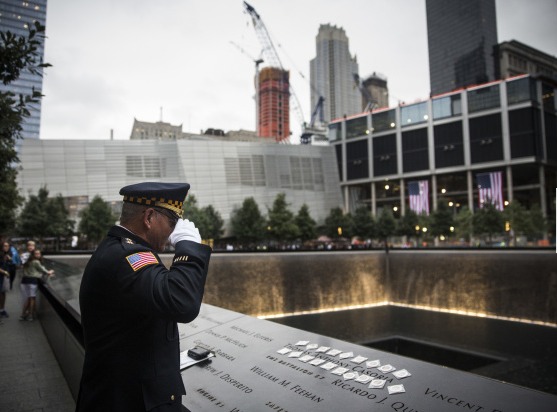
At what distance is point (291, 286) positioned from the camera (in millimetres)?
17938

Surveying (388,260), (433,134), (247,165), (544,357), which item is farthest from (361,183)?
(544,357)

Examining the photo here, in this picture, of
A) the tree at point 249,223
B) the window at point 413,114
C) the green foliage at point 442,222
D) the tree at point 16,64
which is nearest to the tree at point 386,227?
the green foliage at point 442,222

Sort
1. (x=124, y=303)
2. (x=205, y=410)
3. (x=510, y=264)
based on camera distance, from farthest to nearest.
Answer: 1. (x=510, y=264)
2. (x=205, y=410)
3. (x=124, y=303)

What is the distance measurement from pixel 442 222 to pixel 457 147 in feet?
56.2

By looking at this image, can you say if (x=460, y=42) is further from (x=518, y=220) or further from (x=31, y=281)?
(x=31, y=281)

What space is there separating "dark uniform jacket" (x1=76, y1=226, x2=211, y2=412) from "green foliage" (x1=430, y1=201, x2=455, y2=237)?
5941cm

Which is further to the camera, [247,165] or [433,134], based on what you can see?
[433,134]

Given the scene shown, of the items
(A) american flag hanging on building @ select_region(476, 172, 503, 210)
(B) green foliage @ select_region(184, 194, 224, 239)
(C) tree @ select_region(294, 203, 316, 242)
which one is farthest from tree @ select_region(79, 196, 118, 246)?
(A) american flag hanging on building @ select_region(476, 172, 503, 210)

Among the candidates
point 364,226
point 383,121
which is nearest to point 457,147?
point 383,121

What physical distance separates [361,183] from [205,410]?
78835 mm

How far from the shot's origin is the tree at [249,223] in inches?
2271

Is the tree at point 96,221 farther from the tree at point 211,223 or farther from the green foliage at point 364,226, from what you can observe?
the green foliage at point 364,226

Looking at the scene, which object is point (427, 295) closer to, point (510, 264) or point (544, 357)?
point (510, 264)

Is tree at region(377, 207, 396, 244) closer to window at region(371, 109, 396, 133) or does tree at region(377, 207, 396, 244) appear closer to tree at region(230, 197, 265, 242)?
tree at region(230, 197, 265, 242)
